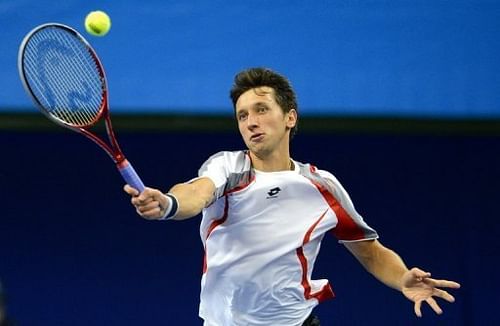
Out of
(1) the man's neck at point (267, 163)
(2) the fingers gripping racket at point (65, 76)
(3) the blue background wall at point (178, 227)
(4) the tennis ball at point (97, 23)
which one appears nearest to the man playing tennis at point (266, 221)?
(1) the man's neck at point (267, 163)

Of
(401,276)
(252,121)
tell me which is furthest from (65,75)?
(401,276)

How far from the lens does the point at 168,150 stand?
4.19 m

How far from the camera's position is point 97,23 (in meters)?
3.28

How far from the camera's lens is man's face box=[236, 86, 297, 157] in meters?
2.76

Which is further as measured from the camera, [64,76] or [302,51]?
[302,51]

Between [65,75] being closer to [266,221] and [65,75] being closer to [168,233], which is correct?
[266,221]

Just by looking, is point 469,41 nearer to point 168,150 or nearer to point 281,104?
point 281,104

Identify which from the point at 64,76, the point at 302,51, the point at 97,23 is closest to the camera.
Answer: the point at 64,76

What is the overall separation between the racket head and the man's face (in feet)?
1.34

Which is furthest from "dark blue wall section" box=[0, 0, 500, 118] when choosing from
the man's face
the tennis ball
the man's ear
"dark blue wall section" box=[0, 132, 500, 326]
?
"dark blue wall section" box=[0, 132, 500, 326]

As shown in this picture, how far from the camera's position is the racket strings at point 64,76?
2619 mm

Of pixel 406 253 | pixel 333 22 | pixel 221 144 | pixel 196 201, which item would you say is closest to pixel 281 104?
pixel 196 201

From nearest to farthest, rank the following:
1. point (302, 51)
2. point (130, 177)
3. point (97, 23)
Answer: point (130, 177) < point (97, 23) < point (302, 51)

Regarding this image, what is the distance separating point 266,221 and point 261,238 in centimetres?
5
